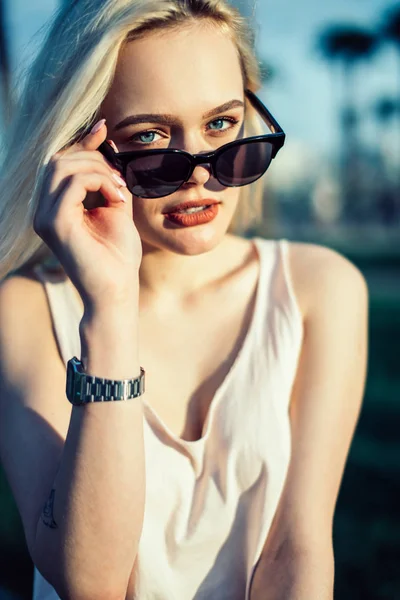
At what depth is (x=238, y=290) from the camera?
2.40m

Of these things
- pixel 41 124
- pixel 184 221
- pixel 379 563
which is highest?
pixel 41 124

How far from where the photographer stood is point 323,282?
2.30 m

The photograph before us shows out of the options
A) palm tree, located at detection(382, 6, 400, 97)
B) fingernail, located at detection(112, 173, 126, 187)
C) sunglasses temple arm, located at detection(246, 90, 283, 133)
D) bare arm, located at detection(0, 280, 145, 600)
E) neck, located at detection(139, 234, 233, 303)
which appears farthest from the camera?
palm tree, located at detection(382, 6, 400, 97)

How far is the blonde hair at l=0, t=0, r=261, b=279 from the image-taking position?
197cm

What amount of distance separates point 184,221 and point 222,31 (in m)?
0.60

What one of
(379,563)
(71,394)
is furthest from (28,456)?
(379,563)

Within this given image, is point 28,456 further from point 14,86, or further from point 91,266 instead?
point 14,86

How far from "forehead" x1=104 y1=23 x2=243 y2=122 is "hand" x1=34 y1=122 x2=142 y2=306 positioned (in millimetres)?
138

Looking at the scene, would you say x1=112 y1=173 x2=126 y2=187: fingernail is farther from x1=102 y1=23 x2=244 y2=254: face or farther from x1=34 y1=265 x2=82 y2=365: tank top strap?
x1=34 y1=265 x2=82 y2=365: tank top strap

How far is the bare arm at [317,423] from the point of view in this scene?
195 cm

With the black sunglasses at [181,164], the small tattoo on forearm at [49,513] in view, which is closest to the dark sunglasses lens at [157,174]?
the black sunglasses at [181,164]

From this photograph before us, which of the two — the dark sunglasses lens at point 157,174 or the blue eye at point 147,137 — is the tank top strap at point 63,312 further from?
the blue eye at point 147,137

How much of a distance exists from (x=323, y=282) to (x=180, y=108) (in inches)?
29.4

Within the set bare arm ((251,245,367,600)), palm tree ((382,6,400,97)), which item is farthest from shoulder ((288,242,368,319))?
palm tree ((382,6,400,97))
